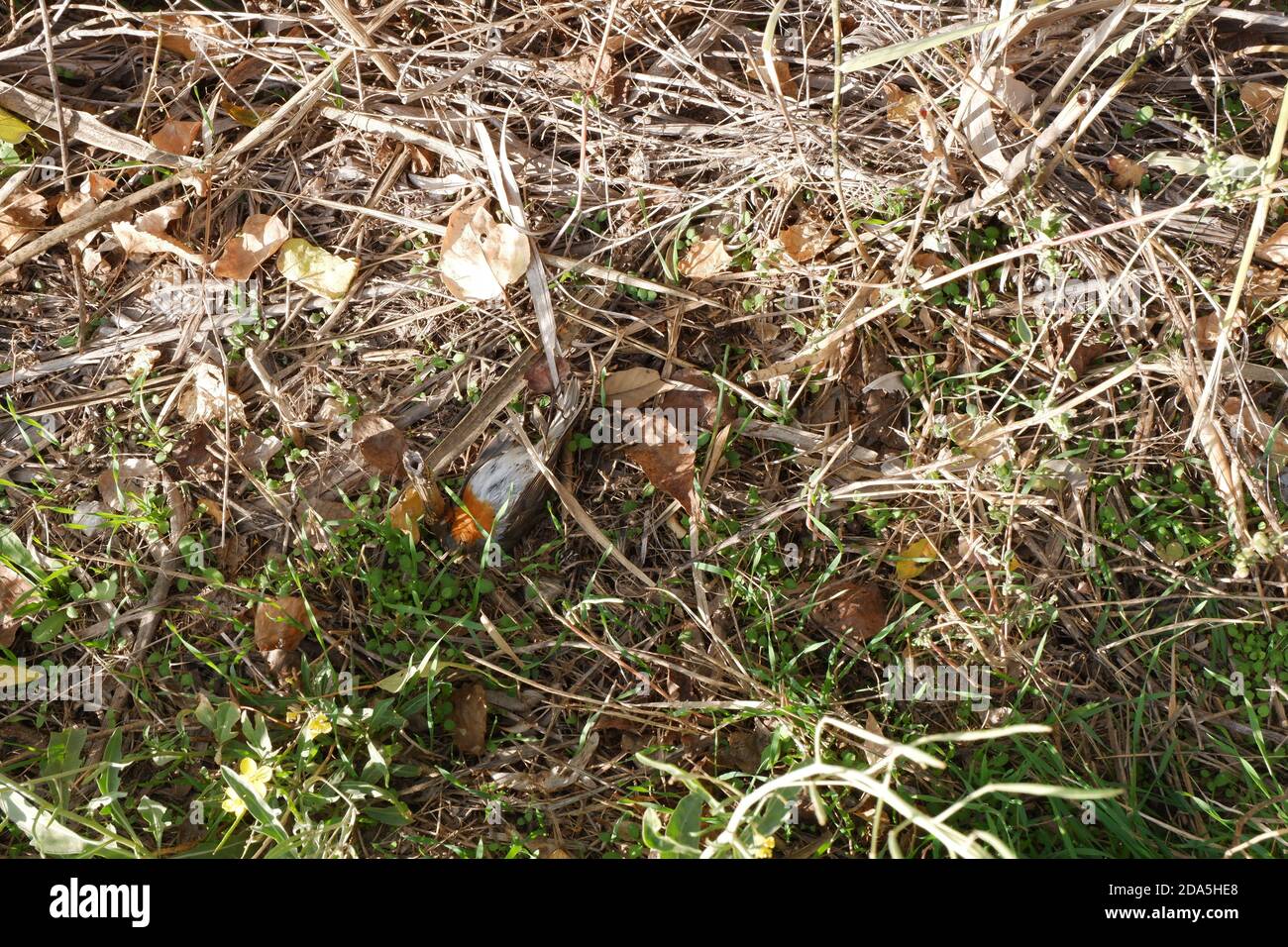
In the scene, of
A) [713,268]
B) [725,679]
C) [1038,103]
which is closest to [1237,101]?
[1038,103]

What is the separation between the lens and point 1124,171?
2.32 meters

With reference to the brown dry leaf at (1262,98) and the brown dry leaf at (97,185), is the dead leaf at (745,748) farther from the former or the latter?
the brown dry leaf at (97,185)

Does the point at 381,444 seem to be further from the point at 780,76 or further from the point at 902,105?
the point at 902,105

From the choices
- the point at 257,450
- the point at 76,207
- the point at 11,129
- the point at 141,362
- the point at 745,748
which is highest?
the point at 11,129

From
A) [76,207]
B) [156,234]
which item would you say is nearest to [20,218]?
[76,207]

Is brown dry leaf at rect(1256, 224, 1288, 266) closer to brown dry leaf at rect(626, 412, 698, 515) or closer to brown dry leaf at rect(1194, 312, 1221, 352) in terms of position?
brown dry leaf at rect(1194, 312, 1221, 352)

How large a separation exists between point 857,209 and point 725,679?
128 centimetres

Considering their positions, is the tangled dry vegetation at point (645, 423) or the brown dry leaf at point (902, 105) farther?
Answer: the brown dry leaf at point (902, 105)

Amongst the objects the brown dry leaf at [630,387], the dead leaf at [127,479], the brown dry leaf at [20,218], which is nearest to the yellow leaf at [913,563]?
the brown dry leaf at [630,387]

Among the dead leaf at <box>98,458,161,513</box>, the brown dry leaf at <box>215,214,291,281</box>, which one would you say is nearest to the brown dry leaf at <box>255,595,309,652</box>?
the dead leaf at <box>98,458,161,513</box>

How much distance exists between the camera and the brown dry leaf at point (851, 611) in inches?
86.7

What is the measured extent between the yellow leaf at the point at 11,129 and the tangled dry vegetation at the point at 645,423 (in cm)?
1

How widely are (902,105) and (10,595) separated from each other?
8.65 feet

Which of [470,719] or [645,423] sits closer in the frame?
[470,719]
